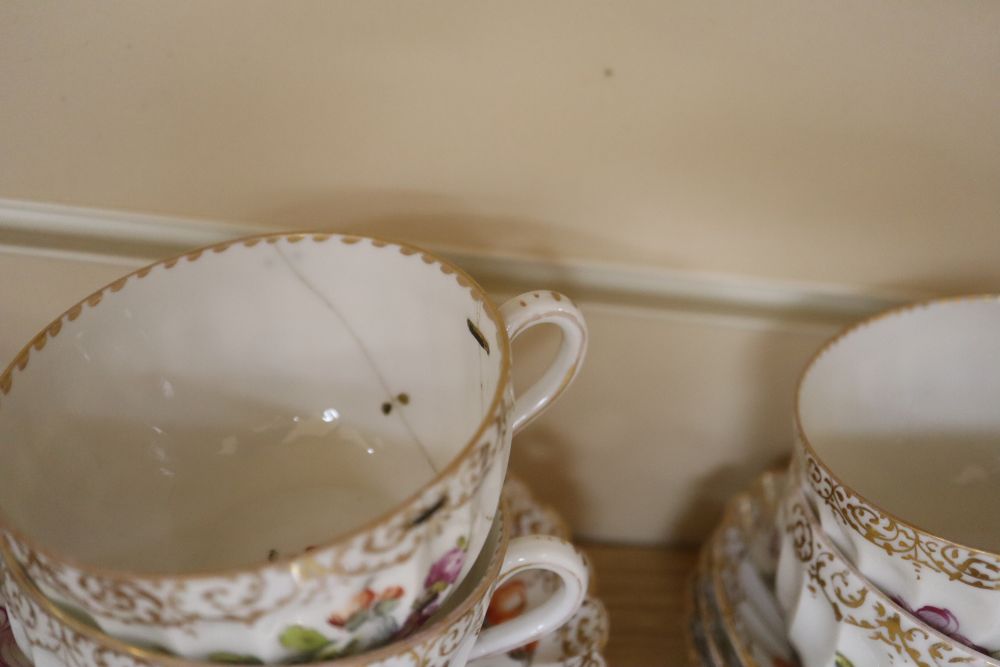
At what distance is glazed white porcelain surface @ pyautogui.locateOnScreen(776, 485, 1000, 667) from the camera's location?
33cm

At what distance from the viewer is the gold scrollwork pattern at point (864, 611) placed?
331 mm

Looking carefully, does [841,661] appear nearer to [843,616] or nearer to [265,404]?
[843,616]

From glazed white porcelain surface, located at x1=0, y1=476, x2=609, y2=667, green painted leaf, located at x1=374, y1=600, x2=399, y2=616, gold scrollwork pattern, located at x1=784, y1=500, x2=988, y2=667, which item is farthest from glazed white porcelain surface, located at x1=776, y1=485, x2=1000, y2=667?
green painted leaf, located at x1=374, y1=600, x2=399, y2=616

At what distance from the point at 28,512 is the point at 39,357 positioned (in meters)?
0.07

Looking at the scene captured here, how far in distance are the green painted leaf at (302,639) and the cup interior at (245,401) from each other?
0.39 feet

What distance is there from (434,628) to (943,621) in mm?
219

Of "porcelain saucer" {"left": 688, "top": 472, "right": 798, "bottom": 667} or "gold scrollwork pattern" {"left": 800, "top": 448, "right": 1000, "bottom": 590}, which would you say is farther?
"porcelain saucer" {"left": 688, "top": 472, "right": 798, "bottom": 667}

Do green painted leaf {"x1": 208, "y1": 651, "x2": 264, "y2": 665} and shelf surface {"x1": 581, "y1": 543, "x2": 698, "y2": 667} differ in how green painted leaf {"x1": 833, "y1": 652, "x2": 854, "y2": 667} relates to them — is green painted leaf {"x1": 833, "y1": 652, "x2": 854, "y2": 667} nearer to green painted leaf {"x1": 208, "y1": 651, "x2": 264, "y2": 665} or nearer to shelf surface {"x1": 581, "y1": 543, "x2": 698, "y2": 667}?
shelf surface {"x1": 581, "y1": 543, "x2": 698, "y2": 667}

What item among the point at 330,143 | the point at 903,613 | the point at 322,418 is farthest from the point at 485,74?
the point at 903,613

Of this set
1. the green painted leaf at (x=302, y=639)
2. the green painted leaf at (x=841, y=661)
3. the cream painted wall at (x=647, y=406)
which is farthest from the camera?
the cream painted wall at (x=647, y=406)

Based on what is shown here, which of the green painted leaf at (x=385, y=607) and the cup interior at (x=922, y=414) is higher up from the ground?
the green painted leaf at (x=385, y=607)

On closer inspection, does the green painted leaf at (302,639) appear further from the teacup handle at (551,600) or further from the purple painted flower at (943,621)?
the purple painted flower at (943,621)

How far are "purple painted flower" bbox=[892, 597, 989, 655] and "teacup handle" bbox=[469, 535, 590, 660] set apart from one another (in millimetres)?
145

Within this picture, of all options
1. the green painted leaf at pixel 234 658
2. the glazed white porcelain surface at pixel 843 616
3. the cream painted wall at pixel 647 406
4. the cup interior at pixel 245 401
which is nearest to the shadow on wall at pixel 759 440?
the cream painted wall at pixel 647 406
